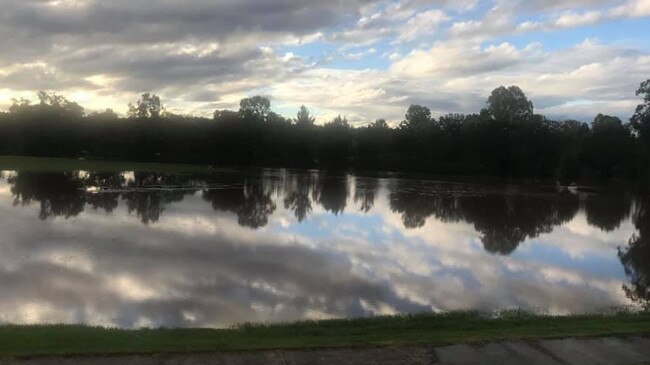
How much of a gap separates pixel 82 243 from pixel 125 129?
8949cm

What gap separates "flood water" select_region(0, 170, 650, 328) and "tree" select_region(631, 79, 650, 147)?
178 ft

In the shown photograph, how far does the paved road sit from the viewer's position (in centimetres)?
777

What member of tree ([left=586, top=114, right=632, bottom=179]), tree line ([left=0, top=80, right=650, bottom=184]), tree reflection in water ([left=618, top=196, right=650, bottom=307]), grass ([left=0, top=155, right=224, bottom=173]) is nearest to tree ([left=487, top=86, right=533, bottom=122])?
tree line ([left=0, top=80, right=650, bottom=184])

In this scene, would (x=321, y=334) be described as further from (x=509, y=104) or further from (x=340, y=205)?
(x=509, y=104)

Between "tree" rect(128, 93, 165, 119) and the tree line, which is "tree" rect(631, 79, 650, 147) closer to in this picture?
the tree line

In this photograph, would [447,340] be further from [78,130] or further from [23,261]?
[78,130]

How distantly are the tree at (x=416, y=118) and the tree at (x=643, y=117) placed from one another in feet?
136

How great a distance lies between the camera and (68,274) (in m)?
16.4

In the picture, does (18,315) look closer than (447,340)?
No

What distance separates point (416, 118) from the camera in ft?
448

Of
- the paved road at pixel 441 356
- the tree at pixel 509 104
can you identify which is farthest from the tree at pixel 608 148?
the paved road at pixel 441 356

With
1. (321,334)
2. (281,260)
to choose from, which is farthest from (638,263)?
(321,334)

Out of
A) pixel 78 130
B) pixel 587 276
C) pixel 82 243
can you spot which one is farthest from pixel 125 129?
pixel 587 276

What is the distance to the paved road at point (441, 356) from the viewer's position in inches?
306
